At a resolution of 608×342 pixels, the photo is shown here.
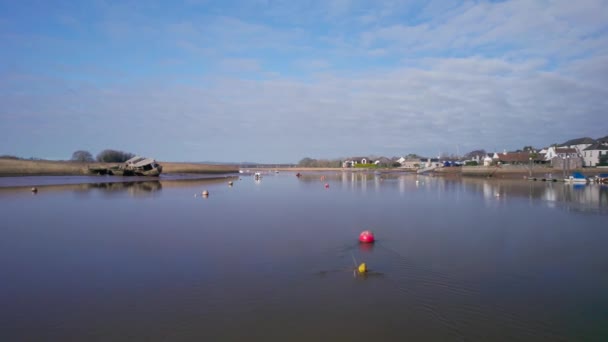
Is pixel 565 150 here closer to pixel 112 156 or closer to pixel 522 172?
pixel 522 172

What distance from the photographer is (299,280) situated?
28.5 feet

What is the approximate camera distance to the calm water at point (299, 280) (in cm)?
634

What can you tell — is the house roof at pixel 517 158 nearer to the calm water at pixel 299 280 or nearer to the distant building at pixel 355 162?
the distant building at pixel 355 162

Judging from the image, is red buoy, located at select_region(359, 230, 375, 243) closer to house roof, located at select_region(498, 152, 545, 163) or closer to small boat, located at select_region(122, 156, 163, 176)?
small boat, located at select_region(122, 156, 163, 176)

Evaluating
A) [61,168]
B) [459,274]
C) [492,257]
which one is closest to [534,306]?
[459,274]

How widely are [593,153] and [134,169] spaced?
3022 inches

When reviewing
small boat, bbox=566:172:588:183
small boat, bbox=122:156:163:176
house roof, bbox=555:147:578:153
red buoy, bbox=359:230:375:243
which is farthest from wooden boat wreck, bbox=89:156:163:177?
house roof, bbox=555:147:578:153

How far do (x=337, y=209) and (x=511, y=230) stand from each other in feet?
29.7

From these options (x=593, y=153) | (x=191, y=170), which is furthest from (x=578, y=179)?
(x=191, y=170)

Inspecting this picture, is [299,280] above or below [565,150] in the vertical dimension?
below

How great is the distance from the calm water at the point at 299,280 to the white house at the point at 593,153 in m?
64.1

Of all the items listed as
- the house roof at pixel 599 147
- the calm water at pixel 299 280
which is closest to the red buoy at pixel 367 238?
the calm water at pixel 299 280

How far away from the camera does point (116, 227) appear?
15.3 m

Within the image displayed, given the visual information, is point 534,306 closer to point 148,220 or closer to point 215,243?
point 215,243
